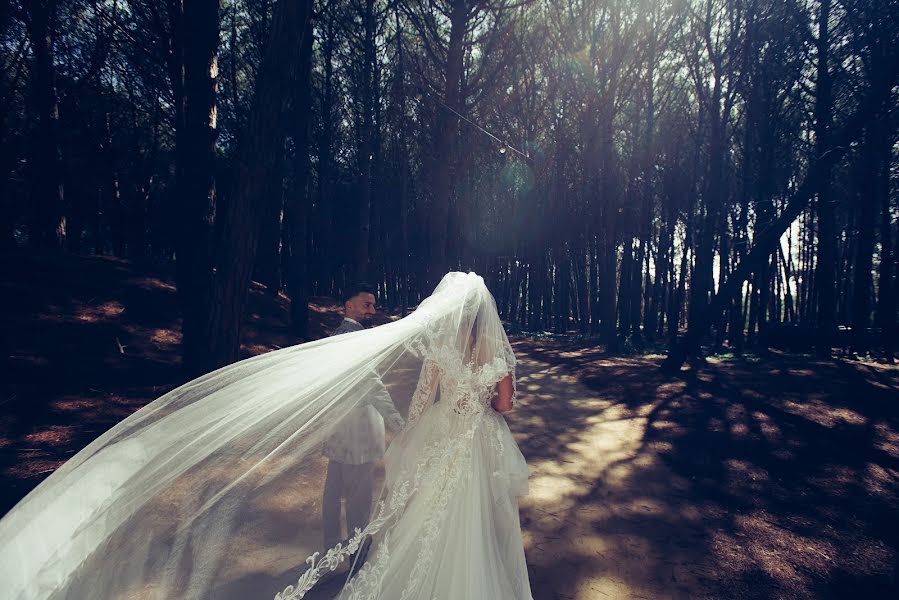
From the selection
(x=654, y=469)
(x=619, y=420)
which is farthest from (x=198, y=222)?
(x=619, y=420)

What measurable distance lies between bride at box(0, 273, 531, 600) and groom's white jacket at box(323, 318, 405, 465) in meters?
0.08

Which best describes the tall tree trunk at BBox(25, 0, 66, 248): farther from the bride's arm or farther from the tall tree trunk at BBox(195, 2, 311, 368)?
the bride's arm

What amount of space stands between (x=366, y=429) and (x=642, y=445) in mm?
5166

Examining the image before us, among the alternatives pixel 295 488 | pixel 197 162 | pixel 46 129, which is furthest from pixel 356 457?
pixel 46 129

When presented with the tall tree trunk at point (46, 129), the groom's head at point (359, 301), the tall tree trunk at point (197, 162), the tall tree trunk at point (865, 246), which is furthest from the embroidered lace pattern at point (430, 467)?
the tall tree trunk at point (865, 246)

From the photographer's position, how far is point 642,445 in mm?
6512

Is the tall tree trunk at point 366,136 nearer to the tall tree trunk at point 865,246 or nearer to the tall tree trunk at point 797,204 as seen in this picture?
the tall tree trunk at point 797,204

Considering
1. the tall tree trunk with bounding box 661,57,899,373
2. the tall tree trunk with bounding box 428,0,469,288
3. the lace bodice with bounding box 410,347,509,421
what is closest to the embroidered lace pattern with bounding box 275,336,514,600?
the lace bodice with bounding box 410,347,509,421

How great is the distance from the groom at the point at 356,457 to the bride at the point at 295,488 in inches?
2.3

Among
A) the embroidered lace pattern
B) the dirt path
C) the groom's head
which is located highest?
the groom's head

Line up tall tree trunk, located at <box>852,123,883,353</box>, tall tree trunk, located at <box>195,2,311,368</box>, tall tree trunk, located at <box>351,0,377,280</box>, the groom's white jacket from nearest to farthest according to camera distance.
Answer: the groom's white jacket < tall tree trunk, located at <box>195,2,311,368</box> < tall tree trunk, located at <box>852,123,883,353</box> < tall tree trunk, located at <box>351,0,377,280</box>

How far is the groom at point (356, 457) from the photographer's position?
228cm

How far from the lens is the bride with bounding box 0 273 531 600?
1653 mm

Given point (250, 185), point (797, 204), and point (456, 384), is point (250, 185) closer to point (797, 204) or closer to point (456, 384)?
point (456, 384)
